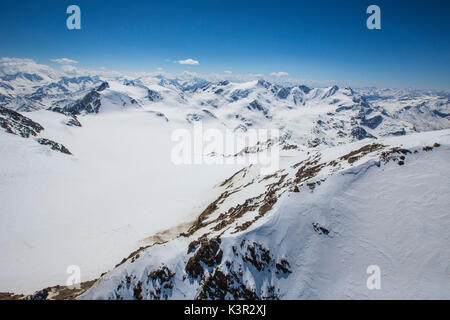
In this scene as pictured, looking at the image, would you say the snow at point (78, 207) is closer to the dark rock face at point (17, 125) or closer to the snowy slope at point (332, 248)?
the dark rock face at point (17, 125)

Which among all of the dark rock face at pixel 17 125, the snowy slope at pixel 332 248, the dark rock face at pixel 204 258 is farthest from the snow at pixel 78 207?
the dark rock face at pixel 204 258

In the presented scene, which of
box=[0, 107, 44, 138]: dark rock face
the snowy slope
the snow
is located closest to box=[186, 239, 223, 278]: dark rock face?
the snowy slope

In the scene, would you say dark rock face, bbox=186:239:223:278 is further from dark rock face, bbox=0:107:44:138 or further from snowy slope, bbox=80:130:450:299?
dark rock face, bbox=0:107:44:138

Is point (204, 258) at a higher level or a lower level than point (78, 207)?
higher

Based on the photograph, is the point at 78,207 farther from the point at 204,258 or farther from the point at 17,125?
the point at 17,125

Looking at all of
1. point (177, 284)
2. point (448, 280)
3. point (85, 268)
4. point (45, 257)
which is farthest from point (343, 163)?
point (45, 257)

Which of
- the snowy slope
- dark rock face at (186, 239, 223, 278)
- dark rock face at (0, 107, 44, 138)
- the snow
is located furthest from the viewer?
dark rock face at (0, 107, 44, 138)

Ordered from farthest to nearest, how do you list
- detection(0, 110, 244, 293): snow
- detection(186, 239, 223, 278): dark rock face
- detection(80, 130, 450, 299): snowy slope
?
detection(0, 110, 244, 293): snow
detection(186, 239, 223, 278): dark rock face
detection(80, 130, 450, 299): snowy slope

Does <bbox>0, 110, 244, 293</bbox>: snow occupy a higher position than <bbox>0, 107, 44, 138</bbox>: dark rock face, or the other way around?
<bbox>0, 107, 44, 138</bbox>: dark rock face

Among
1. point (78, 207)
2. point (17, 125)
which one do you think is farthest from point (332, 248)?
point (17, 125)
